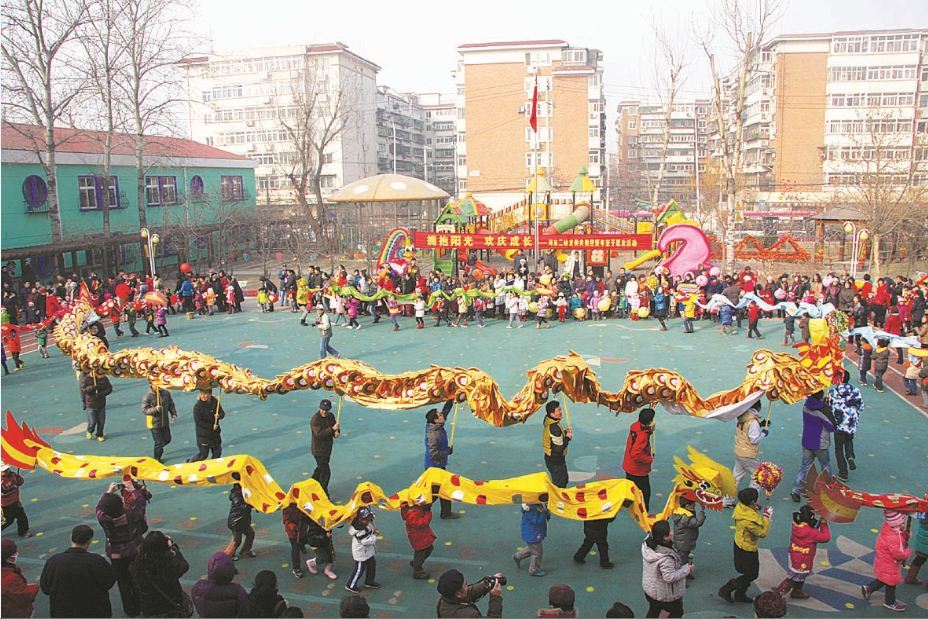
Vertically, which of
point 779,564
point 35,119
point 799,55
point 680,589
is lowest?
point 779,564

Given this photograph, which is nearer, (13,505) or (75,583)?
(75,583)

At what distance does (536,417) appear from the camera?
41.2ft

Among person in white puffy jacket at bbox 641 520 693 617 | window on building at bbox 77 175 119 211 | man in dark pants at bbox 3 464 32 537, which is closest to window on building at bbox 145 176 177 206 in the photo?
window on building at bbox 77 175 119 211

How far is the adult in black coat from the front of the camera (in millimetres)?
5742

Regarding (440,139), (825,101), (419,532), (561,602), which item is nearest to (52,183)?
(419,532)

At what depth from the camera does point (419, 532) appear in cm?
714

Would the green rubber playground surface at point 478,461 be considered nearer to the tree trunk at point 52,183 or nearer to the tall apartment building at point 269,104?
the tree trunk at point 52,183

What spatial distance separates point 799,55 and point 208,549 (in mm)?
57234

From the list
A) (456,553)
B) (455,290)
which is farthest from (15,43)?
(456,553)

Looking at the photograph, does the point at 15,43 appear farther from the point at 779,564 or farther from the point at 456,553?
the point at 779,564

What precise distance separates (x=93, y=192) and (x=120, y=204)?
1.82 meters

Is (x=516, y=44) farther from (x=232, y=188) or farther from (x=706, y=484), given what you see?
(x=706, y=484)

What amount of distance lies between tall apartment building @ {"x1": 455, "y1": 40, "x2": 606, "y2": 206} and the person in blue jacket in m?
52.2

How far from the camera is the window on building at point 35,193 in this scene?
27.7 metres
